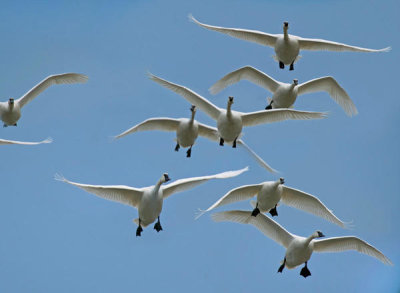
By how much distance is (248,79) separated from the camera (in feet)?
95.3

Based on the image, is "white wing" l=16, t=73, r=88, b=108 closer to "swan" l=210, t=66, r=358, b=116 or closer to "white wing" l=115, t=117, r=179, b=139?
"white wing" l=115, t=117, r=179, b=139

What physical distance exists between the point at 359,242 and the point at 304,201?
1936 millimetres

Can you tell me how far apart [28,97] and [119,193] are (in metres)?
6.21

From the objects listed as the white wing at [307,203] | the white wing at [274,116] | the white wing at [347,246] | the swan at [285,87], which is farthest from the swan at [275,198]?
the swan at [285,87]

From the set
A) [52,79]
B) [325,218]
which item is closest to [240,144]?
[325,218]

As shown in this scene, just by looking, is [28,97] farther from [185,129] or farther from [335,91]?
[335,91]

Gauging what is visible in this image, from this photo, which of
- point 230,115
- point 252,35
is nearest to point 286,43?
point 252,35

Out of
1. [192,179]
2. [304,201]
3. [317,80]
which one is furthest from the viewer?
[317,80]

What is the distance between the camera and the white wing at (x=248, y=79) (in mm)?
28578

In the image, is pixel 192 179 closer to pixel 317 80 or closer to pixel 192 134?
pixel 192 134

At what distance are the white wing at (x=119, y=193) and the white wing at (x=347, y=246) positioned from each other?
212 inches

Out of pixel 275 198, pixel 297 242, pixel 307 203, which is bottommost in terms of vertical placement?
pixel 297 242

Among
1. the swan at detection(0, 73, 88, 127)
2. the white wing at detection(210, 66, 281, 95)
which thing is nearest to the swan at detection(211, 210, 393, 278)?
the white wing at detection(210, 66, 281, 95)

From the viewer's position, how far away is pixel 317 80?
28.6 m
